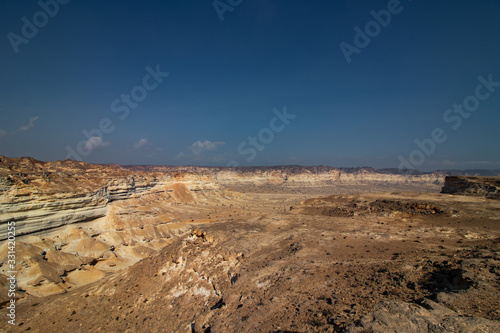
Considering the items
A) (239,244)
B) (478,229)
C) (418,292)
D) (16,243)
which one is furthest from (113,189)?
(478,229)

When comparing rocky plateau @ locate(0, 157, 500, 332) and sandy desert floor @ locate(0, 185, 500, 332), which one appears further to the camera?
rocky plateau @ locate(0, 157, 500, 332)

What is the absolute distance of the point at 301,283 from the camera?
7.84 m

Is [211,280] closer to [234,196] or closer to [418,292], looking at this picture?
[418,292]

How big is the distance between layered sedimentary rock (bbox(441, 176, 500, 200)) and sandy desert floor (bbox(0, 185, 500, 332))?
14.7m

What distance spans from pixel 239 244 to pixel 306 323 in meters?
6.60

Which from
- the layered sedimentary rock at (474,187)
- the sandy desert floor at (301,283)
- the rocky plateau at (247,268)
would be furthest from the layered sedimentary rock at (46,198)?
the layered sedimentary rock at (474,187)

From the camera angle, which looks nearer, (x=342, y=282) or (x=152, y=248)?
(x=342, y=282)

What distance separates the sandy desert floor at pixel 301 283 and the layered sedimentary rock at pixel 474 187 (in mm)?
14730

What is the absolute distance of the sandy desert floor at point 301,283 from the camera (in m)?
5.32

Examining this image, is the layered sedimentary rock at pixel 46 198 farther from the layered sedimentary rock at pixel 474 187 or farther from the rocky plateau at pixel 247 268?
the layered sedimentary rock at pixel 474 187

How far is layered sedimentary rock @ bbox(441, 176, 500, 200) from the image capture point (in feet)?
89.5

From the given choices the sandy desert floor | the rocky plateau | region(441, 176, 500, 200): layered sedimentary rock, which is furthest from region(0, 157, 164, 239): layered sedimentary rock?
region(441, 176, 500, 200): layered sedimentary rock

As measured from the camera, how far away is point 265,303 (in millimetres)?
7012

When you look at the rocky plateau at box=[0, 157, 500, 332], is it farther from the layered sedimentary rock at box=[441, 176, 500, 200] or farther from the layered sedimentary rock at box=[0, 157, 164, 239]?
the layered sedimentary rock at box=[441, 176, 500, 200]
